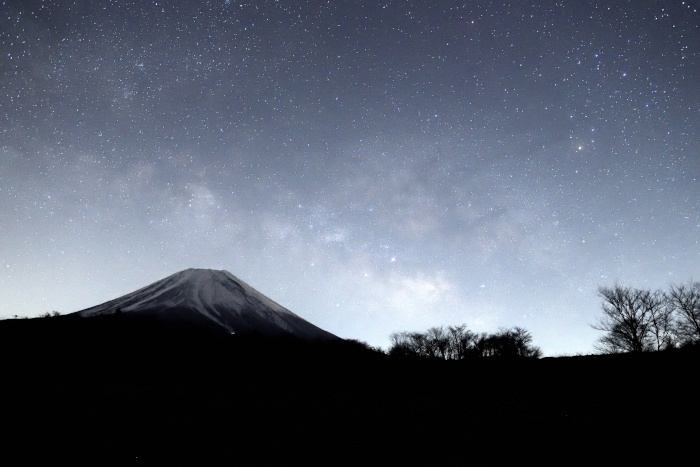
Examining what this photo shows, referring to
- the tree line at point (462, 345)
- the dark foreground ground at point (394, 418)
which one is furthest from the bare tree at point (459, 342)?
the dark foreground ground at point (394, 418)

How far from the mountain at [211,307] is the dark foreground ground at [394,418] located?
60206 mm

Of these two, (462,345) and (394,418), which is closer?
(394,418)

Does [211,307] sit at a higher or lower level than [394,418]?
higher

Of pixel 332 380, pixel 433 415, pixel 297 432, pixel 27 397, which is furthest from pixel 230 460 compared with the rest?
pixel 332 380

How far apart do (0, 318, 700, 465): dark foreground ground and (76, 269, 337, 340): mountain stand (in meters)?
60.2

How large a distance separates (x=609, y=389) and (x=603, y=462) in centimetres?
711

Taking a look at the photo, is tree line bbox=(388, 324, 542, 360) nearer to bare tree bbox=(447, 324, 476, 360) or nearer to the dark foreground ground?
bare tree bbox=(447, 324, 476, 360)

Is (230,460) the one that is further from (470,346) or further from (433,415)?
(470,346)

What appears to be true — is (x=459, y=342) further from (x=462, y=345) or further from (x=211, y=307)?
(x=211, y=307)

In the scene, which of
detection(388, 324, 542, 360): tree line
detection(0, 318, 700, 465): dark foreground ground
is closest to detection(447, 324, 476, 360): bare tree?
detection(388, 324, 542, 360): tree line

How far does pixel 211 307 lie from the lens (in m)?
89.4

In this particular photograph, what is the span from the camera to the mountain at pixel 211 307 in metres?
76.9

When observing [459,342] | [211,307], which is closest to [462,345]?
[459,342]

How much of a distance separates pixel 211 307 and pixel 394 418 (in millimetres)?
89038
